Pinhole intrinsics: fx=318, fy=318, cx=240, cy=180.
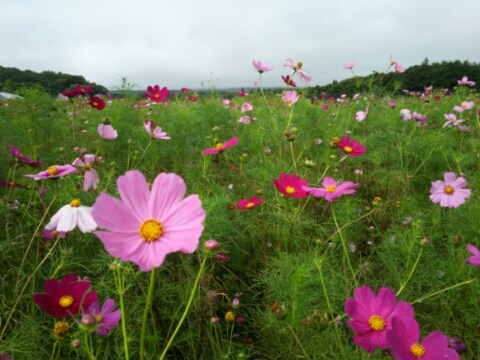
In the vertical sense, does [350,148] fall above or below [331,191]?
above

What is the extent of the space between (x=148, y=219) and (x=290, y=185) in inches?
24.7

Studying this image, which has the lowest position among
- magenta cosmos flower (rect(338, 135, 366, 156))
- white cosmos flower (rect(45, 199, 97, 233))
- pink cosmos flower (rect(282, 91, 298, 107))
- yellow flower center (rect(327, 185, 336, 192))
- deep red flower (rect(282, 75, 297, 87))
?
white cosmos flower (rect(45, 199, 97, 233))

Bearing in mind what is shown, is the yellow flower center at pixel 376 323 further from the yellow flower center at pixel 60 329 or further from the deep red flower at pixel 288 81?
the deep red flower at pixel 288 81

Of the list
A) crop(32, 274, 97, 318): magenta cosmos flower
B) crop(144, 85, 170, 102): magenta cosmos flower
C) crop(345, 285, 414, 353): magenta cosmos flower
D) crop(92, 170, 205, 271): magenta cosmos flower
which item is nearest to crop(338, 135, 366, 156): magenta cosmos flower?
crop(345, 285, 414, 353): magenta cosmos flower

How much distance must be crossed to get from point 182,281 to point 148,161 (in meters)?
1.14

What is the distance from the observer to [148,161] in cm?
202

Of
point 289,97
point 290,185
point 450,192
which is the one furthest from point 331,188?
point 289,97

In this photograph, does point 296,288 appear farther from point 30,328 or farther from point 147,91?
point 147,91

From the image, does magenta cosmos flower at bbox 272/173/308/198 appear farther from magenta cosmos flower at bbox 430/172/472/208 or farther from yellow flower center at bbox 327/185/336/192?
magenta cosmos flower at bbox 430/172/472/208

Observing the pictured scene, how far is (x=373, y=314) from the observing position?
65cm

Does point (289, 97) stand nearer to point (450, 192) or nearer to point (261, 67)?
point (261, 67)

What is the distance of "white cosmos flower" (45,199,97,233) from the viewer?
0.71 meters

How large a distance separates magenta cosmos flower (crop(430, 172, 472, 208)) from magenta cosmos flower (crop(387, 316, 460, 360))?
80cm

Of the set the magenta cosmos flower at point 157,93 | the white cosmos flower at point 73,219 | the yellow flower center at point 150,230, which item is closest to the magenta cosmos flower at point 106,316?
the white cosmos flower at point 73,219
